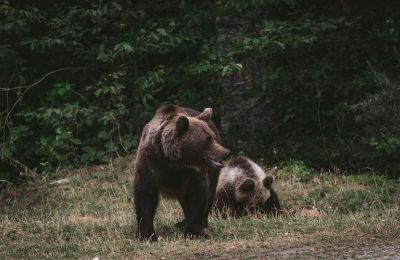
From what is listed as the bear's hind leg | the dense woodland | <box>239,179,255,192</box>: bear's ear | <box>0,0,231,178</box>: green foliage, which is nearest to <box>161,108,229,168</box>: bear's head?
the bear's hind leg

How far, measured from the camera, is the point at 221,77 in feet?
44.8

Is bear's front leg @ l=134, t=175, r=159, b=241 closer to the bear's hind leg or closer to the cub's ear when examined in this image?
the bear's hind leg

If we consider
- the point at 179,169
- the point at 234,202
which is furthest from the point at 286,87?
the point at 179,169

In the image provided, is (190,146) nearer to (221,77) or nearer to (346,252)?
(346,252)

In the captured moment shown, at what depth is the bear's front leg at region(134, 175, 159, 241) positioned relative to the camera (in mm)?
7793

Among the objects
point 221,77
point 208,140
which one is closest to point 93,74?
point 221,77

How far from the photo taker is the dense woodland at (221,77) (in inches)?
474

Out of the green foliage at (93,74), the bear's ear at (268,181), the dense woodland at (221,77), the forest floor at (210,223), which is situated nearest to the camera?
the forest floor at (210,223)

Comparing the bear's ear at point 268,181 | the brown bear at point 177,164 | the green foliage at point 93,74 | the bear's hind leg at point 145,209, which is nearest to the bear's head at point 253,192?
the bear's ear at point 268,181

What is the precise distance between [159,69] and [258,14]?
7.39 feet

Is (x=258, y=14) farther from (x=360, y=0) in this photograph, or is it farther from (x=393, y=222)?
(x=393, y=222)

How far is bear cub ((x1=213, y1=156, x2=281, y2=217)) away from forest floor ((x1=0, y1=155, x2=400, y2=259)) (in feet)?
1.16

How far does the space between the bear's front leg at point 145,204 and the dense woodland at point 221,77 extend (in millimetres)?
3879

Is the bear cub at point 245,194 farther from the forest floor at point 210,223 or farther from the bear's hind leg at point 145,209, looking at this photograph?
the bear's hind leg at point 145,209
